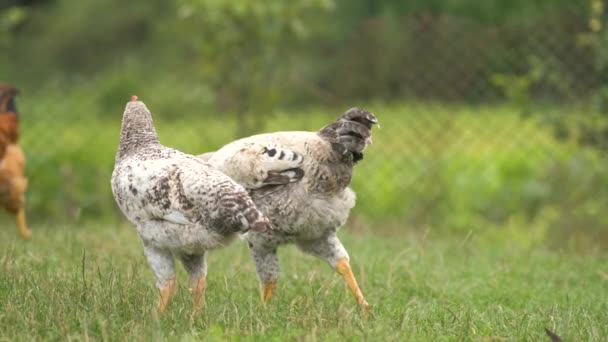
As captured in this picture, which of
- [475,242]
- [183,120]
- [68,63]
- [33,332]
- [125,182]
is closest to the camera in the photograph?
[33,332]

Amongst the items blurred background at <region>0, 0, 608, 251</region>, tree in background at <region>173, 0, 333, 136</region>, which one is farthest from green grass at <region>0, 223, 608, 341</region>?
tree in background at <region>173, 0, 333, 136</region>

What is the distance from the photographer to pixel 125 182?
5.03 metres

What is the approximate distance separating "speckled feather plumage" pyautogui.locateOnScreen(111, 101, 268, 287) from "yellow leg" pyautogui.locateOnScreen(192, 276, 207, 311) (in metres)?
0.05

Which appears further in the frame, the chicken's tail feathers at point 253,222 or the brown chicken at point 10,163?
the brown chicken at point 10,163

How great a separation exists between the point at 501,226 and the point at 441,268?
10.8 ft

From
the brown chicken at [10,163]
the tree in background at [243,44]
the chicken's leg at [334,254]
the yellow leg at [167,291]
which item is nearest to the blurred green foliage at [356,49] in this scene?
the tree in background at [243,44]

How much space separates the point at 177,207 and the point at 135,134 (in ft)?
2.67

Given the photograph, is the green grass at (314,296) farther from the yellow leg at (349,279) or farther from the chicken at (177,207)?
the chicken at (177,207)

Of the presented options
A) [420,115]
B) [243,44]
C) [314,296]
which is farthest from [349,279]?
[243,44]

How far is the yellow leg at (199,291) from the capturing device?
5.01 m

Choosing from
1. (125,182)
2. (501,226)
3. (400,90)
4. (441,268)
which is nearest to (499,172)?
(501,226)

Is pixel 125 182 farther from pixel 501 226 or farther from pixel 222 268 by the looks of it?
pixel 501 226

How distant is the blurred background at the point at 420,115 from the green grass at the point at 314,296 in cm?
153

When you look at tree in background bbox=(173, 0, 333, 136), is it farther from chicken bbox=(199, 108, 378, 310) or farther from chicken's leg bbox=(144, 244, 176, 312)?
chicken's leg bbox=(144, 244, 176, 312)
